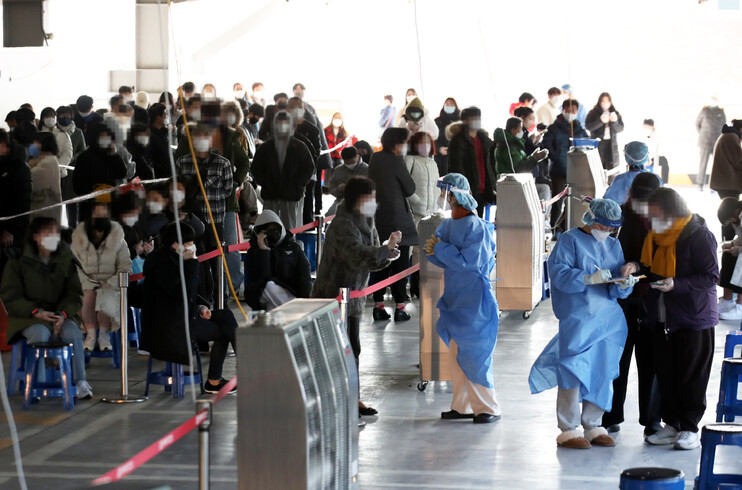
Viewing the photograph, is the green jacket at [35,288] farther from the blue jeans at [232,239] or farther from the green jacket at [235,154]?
the green jacket at [235,154]

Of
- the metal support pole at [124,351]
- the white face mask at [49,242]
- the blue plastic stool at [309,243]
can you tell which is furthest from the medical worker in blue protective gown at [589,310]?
the blue plastic stool at [309,243]

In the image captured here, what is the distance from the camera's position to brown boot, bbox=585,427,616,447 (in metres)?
7.43

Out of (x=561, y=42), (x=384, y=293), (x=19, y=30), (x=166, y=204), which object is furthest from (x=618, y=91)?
(x=166, y=204)

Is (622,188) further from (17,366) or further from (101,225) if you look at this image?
(17,366)

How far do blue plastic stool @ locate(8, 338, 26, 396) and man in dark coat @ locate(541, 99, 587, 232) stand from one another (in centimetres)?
901

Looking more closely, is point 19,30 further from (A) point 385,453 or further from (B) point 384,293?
(A) point 385,453

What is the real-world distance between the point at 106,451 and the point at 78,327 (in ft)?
5.64

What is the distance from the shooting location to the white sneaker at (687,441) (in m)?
7.31

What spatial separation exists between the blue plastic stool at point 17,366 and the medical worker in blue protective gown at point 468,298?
3.20 m

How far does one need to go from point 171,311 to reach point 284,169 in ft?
12.2

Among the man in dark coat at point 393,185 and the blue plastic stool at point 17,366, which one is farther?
the man in dark coat at point 393,185

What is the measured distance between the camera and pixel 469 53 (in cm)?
2955

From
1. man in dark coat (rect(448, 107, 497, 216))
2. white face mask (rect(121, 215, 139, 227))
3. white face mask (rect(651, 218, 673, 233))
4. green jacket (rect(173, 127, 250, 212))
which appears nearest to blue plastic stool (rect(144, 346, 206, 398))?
white face mask (rect(121, 215, 139, 227))

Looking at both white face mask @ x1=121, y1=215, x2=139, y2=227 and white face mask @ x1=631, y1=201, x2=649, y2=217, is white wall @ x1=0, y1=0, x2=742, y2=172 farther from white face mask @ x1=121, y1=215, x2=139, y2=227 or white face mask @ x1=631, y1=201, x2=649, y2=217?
white face mask @ x1=631, y1=201, x2=649, y2=217
